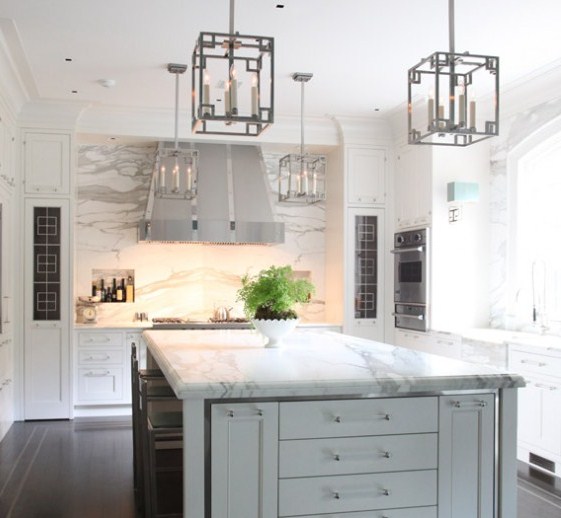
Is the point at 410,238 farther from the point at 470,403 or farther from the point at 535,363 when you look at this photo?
the point at 470,403

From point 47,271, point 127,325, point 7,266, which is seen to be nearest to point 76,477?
point 7,266

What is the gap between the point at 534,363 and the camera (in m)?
4.62

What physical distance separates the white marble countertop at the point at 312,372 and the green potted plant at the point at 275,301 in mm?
109

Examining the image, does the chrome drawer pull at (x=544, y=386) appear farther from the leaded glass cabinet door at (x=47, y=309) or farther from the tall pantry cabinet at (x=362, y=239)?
the leaded glass cabinet door at (x=47, y=309)

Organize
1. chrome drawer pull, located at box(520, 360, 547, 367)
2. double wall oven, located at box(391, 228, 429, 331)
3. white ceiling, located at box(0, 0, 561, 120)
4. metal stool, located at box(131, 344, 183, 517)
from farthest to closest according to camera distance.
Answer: double wall oven, located at box(391, 228, 429, 331)
chrome drawer pull, located at box(520, 360, 547, 367)
white ceiling, located at box(0, 0, 561, 120)
metal stool, located at box(131, 344, 183, 517)

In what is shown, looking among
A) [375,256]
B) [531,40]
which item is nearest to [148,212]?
[375,256]

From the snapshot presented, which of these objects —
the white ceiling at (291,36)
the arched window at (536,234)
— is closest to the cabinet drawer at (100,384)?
the white ceiling at (291,36)

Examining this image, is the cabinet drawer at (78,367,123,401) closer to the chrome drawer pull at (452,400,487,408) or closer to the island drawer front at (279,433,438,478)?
the island drawer front at (279,433,438,478)

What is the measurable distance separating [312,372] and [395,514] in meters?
0.61

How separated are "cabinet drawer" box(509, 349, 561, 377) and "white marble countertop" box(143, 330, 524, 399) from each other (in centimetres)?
148

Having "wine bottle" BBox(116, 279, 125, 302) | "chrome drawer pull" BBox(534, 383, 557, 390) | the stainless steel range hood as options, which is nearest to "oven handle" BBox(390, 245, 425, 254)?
the stainless steel range hood

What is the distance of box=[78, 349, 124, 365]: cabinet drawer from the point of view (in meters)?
6.30

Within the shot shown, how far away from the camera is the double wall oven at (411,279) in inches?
239

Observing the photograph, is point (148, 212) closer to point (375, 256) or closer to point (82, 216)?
point (82, 216)
